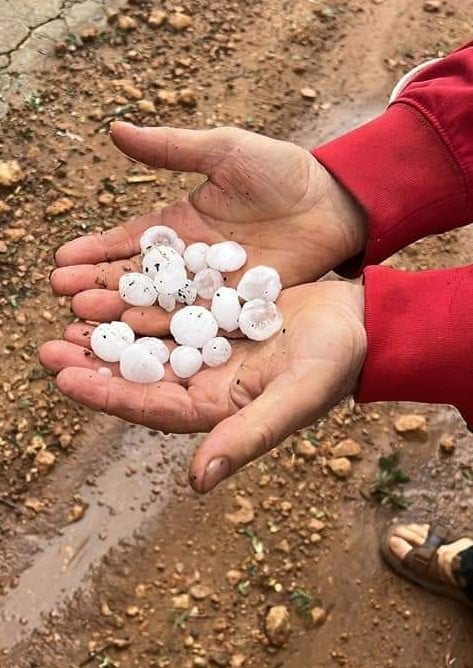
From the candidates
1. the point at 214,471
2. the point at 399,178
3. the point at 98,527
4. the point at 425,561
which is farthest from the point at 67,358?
the point at 425,561

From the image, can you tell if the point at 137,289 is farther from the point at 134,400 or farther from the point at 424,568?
the point at 424,568

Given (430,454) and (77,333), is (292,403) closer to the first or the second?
(77,333)

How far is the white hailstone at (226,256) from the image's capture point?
1.88 meters

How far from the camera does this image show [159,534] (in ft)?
7.30

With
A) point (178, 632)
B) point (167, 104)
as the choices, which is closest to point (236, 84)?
point (167, 104)

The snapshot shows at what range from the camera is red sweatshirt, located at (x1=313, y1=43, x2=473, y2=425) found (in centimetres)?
168

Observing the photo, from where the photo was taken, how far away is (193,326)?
1.79 metres

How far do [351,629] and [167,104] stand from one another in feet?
5.36

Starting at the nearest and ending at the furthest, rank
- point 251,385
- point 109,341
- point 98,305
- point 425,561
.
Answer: point 251,385, point 109,341, point 98,305, point 425,561

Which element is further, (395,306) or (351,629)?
(351,629)

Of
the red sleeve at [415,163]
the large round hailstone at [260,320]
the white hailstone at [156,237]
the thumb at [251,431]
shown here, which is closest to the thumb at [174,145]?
the white hailstone at [156,237]

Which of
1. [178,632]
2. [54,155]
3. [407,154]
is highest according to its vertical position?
[407,154]

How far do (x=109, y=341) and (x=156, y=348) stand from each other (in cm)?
9

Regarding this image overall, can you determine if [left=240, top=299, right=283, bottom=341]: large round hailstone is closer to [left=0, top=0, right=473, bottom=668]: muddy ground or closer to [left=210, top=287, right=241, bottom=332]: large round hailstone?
[left=210, top=287, right=241, bottom=332]: large round hailstone
